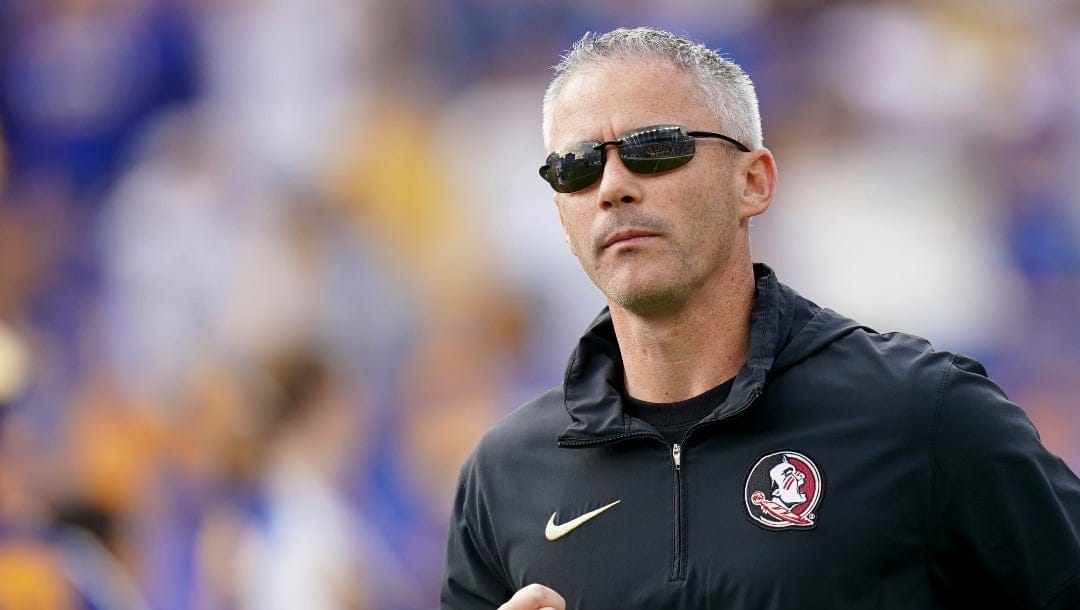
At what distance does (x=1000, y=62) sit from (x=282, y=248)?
107 inches

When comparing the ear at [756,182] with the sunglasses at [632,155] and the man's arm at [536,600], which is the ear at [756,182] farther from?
the man's arm at [536,600]

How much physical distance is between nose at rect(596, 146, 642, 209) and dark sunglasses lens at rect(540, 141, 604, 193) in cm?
2

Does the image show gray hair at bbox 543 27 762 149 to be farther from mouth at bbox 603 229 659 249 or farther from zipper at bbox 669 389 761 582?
zipper at bbox 669 389 761 582

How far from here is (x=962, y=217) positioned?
4398 mm

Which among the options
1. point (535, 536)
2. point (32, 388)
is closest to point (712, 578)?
point (535, 536)

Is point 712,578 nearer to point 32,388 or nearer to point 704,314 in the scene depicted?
point 704,314

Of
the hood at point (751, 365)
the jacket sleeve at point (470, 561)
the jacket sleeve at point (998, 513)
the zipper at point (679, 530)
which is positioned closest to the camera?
the jacket sleeve at point (998, 513)

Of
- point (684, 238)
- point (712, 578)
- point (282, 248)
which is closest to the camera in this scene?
point (712, 578)

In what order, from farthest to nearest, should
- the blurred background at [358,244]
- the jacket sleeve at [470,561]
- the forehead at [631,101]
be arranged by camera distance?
1. the blurred background at [358,244]
2. the jacket sleeve at [470,561]
3. the forehead at [631,101]

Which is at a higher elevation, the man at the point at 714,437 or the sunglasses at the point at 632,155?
the sunglasses at the point at 632,155

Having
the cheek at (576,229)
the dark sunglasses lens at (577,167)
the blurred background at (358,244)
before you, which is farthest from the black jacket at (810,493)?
the blurred background at (358,244)

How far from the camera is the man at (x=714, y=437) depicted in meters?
1.85

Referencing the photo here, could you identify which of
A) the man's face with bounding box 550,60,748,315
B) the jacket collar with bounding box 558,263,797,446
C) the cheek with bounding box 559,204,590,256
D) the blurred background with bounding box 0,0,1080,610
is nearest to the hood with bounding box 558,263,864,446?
the jacket collar with bounding box 558,263,797,446

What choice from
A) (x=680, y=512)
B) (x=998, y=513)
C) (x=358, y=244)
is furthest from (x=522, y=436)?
(x=358, y=244)
